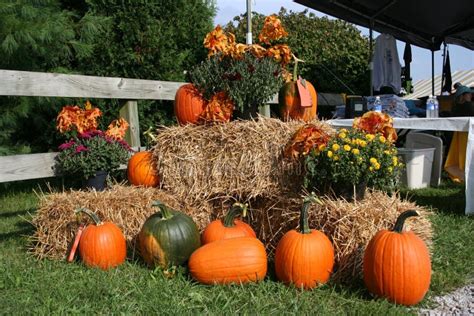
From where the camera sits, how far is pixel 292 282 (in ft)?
8.85

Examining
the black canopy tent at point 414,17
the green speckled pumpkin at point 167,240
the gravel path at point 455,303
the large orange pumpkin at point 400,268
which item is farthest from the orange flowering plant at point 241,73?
the black canopy tent at point 414,17

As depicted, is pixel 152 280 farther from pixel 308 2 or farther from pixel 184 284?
pixel 308 2

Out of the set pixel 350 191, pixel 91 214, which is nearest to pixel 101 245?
pixel 91 214

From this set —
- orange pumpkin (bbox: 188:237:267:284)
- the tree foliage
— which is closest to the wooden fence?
orange pumpkin (bbox: 188:237:267:284)

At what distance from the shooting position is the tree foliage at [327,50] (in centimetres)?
1056

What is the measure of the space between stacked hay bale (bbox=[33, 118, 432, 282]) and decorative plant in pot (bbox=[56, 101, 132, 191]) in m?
0.23

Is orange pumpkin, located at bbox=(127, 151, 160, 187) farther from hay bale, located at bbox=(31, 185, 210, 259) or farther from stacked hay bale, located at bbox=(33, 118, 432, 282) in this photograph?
hay bale, located at bbox=(31, 185, 210, 259)

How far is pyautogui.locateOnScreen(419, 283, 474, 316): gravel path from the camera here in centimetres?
241

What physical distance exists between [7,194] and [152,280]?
3969 millimetres

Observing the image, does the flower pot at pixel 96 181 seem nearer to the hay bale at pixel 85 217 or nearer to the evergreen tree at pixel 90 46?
the hay bale at pixel 85 217

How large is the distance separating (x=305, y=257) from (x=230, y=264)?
0.45 meters

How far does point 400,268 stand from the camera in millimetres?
2438

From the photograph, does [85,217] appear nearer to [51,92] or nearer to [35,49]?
[51,92]

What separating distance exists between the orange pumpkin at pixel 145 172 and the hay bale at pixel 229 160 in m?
0.12
